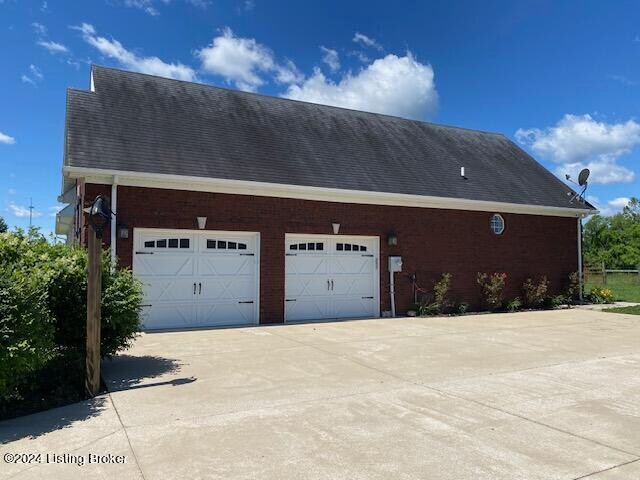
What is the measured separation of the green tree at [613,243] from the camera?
47969 millimetres

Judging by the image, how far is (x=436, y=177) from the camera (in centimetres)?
1577

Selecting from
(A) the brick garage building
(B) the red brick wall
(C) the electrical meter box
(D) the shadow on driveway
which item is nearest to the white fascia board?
(A) the brick garage building

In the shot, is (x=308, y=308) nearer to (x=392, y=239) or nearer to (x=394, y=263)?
(x=394, y=263)

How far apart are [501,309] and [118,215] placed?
11636 mm

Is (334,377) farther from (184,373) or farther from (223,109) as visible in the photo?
(223,109)

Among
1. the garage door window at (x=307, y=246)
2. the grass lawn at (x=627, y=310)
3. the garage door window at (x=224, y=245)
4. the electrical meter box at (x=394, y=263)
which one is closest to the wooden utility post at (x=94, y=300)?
the garage door window at (x=224, y=245)

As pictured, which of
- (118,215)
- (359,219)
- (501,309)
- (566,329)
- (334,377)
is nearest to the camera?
(334,377)

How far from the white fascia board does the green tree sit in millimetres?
34602

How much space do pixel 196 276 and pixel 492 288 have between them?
897cm

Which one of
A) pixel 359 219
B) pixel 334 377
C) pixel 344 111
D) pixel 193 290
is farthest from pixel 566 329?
pixel 344 111

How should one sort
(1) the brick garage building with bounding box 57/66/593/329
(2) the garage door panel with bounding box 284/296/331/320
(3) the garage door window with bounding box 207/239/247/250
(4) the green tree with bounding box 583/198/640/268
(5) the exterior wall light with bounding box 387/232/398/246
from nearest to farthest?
(1) the brick garage building with bounding box 57/66/593/329
(3) the garage door window with bounding box 207/239/247/250
(2) the garage door panel with bounding box 284/296/331/320
(5) the exterior wall light with bounding box 387/232/398/246
(4) the green tree with bounding box 583/198/640/268

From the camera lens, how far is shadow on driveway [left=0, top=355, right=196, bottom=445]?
191 inches

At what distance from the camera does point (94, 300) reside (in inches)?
239

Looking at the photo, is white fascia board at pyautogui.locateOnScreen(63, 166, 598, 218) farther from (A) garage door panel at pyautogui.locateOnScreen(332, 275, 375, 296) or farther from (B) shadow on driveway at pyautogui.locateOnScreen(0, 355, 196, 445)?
(B) shadow on driveway at pyautogui.locateOnScreen(0, 355, 196, 445)
